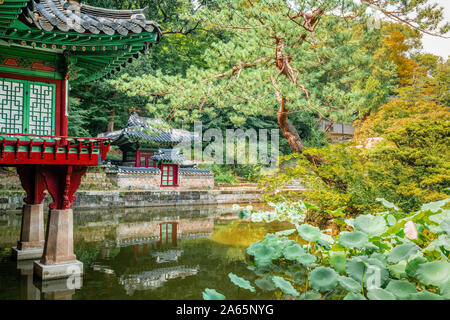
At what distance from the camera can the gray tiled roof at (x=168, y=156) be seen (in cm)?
1783

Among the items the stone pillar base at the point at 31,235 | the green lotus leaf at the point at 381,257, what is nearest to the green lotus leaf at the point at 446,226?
the green lotus leaf at the point at 381,257

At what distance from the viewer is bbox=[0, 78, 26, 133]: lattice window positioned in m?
5.24

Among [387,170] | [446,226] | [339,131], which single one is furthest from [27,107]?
[339,131]

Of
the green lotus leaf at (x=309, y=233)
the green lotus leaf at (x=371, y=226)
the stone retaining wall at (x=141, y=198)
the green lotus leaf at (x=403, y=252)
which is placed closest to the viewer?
the green lotus leaf at (x=403, y=252)

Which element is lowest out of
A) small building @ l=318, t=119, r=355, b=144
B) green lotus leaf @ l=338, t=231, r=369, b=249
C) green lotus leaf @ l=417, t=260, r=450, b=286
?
green lotus leaf @ l=417, t=260, r=450, b=286

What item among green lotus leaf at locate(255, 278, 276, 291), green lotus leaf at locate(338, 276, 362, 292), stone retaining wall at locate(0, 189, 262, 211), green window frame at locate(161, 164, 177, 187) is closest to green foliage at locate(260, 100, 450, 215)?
green lotus leaf at locate(255, 278, 276, 291)

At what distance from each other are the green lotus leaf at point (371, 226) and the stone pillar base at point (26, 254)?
6.23 meters

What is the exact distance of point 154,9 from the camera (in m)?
23.7

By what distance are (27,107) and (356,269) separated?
534 cm

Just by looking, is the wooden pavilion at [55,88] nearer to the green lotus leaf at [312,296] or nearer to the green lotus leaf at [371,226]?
the green lotus leaf at [312,296]

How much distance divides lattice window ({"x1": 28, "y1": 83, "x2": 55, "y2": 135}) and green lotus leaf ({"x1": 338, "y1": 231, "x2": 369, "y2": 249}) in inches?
192

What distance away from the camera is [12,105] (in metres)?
5.32

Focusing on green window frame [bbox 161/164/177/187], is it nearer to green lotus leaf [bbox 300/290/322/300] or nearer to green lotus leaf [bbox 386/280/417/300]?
green lotus leaf [bbox 300/290/322/300]

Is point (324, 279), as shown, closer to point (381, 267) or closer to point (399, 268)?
point (381, 267)
